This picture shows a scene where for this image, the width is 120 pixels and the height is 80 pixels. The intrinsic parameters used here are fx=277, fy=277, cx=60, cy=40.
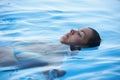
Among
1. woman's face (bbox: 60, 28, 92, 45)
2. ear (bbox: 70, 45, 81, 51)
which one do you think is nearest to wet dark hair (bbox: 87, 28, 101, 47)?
woman's face (bbox: 60, 28, 92, 45)

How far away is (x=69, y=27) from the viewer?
698 centimetres

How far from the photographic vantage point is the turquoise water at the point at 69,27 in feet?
15.5

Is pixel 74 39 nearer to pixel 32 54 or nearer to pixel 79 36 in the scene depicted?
pixel 79 36

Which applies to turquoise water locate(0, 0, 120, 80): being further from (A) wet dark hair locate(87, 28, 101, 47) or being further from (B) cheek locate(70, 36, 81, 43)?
(B) cheek locate(70, 36, 81, 43)

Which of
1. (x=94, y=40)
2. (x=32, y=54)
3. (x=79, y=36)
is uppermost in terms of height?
(x=79, y=36)

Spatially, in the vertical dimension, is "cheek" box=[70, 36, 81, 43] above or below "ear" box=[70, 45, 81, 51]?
above

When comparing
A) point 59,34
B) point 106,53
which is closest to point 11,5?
point 59,34

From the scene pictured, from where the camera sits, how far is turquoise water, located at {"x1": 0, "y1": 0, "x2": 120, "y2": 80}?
4.73 metres

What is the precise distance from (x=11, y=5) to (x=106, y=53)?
13.4 ft

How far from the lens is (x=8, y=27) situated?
681cm

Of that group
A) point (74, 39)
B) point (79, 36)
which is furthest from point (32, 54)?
point (79, 36)

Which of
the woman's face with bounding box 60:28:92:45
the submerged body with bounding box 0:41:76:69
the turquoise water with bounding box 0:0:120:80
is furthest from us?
the woman's face with bounding box 60:28:92:45

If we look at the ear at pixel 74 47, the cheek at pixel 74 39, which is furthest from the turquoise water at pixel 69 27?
the cheek at pixel 74 39

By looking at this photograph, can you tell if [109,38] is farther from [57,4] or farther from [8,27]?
[57,4]
